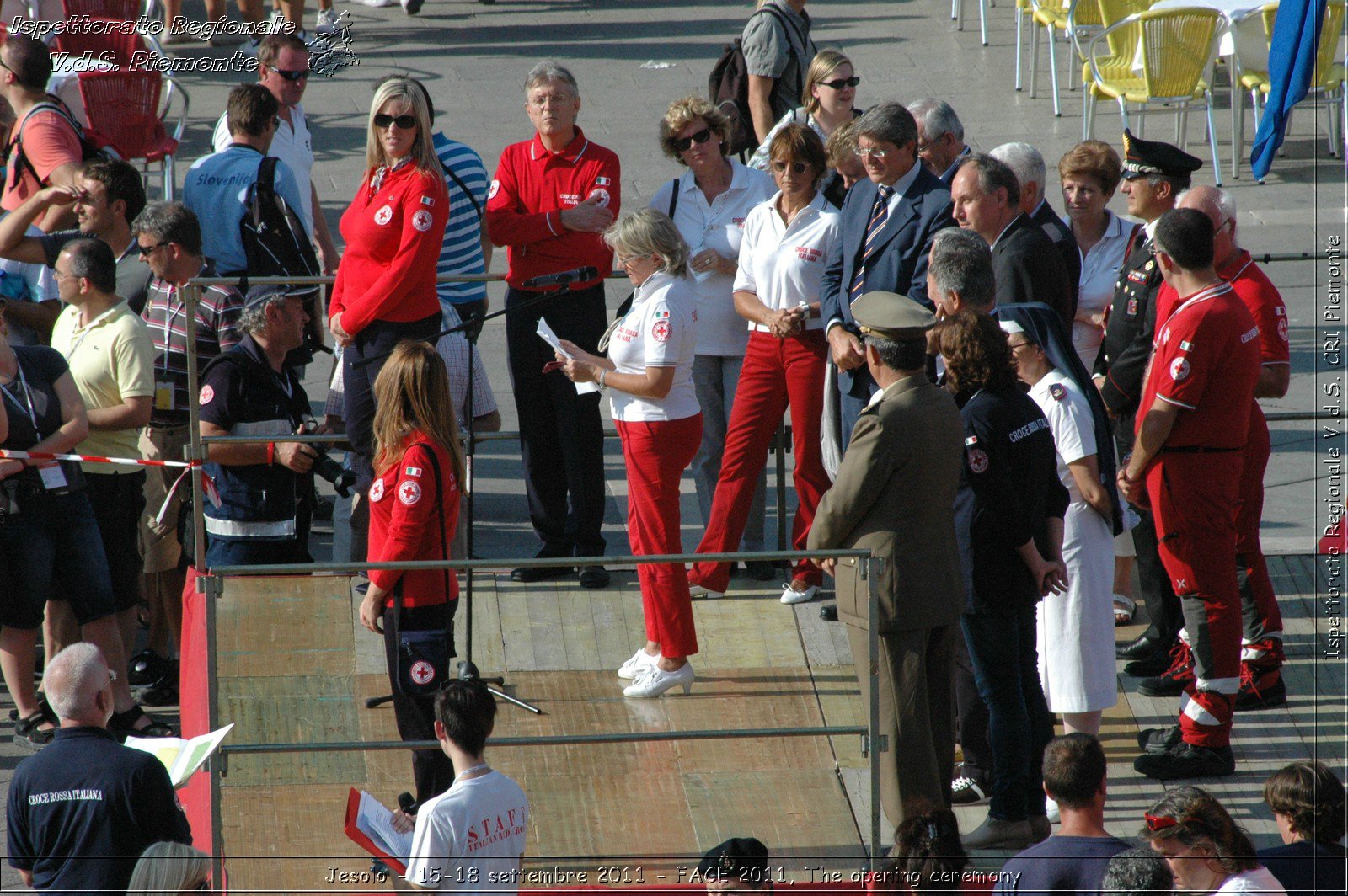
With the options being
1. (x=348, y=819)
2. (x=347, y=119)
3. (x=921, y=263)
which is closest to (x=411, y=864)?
(x=348, y=819)

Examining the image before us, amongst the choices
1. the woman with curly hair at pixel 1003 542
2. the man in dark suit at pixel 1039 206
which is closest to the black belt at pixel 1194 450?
the woman with curly hair at pixel 1003 542

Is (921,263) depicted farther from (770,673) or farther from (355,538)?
(355,538)

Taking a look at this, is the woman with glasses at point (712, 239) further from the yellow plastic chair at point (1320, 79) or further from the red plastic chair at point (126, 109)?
the yellow plastic chair at point (1320, 79)

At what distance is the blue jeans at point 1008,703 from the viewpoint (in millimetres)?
4918

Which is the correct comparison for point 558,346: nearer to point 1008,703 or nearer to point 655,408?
point 655,408

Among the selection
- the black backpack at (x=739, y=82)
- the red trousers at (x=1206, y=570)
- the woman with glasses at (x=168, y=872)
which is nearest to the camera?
the woman with glasses at (x=168, y=872)

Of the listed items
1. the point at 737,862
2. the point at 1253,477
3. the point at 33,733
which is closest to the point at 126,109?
the point at 33,733

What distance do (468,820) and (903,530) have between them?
1.62m

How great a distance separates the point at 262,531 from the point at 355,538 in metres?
0.92

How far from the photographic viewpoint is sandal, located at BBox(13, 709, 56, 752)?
5.75 meters

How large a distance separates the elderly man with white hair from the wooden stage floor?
2.48 feet

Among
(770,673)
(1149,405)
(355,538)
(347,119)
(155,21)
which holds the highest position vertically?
(155,21)

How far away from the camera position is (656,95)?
1462 centimetres

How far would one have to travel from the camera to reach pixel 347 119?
14.3 meters
